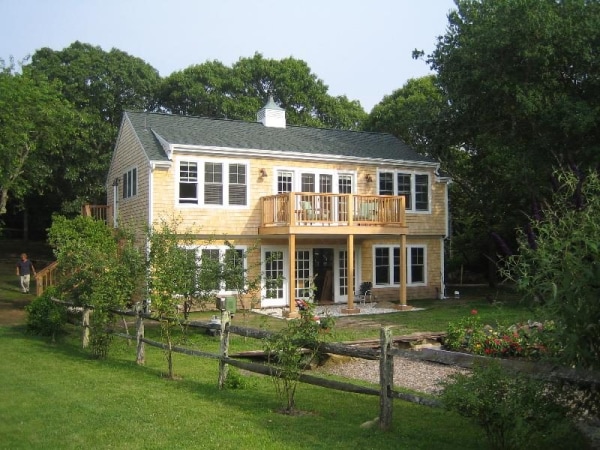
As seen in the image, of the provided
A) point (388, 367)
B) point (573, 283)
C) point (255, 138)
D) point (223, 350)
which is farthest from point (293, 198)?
point (573, 283)

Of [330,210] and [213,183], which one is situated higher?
[213,183]

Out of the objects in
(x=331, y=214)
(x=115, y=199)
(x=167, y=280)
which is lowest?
(x=167, y=280)

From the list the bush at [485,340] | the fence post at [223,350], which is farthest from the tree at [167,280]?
the bush at [485,340]

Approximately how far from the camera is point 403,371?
1147 centimetres

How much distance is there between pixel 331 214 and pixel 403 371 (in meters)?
9.35

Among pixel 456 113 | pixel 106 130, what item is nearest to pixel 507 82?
pixel 456 113

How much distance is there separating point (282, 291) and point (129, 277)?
36.6 feet

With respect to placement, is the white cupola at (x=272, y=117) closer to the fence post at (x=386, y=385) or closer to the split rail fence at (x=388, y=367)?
the split rail fence at (x=388, y=367)

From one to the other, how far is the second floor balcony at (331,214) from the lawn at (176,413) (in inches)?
335

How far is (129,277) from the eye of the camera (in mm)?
11266

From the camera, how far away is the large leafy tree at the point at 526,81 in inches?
784

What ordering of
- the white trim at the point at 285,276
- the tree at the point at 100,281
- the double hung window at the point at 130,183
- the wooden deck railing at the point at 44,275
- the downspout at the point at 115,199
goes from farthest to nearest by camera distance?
the downspout at the point at 115,199 < the double hung window at the point at 130,183 < the white trim at the point at 285,276 < the wooden deck railing at the point at 44,275 < the tree at the point at 100,281

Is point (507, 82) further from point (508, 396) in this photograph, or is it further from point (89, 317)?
point (508, 396)

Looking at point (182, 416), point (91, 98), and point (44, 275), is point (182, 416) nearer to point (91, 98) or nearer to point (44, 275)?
point (44, 275)
